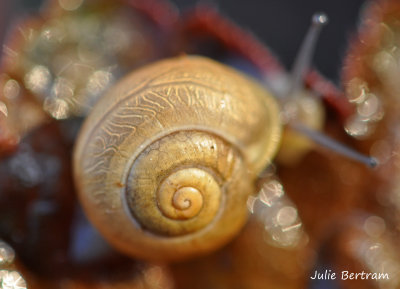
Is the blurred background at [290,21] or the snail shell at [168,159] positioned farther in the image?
the blurred background at [290,21]

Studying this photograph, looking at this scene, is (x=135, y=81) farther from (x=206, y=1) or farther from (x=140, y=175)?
(x=206, y=1)

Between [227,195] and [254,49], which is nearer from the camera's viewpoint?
[227,195]

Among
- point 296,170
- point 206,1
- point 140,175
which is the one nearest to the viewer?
point 140,175

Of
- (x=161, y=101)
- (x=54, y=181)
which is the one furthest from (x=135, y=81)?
(x=54, y=181)

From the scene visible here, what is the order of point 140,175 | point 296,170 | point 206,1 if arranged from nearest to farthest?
point 140,175 → point 296,170 → point 206,1

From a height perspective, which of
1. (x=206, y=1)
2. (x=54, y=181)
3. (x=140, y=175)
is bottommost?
(x=54, y=181)

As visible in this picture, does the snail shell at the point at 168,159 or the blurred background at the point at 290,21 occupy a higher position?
the blurred background at the point at 290,21
